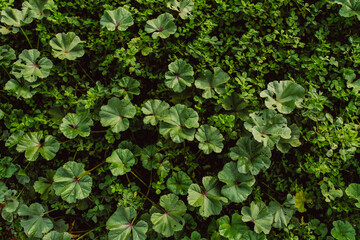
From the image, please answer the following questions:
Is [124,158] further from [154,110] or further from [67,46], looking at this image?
[67,46]

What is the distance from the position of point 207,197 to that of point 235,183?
23 centimetres

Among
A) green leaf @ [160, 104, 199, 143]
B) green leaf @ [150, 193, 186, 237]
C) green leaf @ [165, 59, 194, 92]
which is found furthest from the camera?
green leaf @ [165, 59, 194, 92]

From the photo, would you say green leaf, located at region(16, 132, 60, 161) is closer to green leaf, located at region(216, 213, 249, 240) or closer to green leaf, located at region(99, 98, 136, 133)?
Answer: green leaf, located at region(99, 98, 136, 133)

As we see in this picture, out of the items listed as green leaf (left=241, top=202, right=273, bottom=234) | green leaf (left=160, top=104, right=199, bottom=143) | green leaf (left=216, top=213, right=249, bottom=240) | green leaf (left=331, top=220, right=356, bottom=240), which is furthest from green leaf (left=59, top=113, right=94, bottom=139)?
green leaf (left=331, top=220, right=356, bottom=240)

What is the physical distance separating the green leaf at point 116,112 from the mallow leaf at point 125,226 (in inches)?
24.6

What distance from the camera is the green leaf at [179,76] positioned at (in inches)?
95.2

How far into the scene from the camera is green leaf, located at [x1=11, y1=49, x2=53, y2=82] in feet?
8.09

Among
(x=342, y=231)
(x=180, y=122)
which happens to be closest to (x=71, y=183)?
(x=180, y=122)

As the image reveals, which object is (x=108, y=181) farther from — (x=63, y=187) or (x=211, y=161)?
(x=211, y=161)

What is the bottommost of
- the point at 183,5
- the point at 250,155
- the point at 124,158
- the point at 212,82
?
the point at 124,158

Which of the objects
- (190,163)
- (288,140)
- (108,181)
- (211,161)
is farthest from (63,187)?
(288,140)

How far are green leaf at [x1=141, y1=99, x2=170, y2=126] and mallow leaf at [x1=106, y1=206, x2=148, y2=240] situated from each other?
2.17 feet

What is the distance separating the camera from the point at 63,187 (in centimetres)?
229

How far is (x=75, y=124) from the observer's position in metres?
2.39
